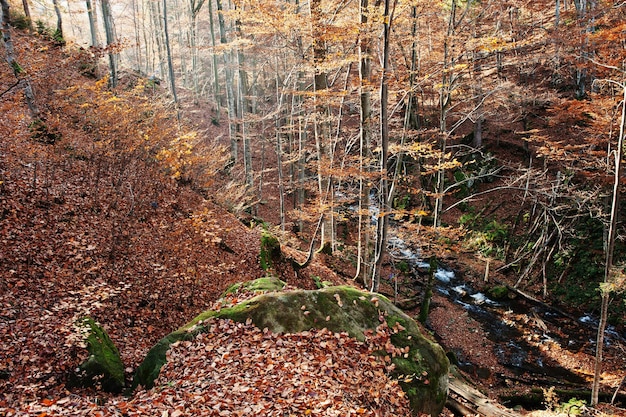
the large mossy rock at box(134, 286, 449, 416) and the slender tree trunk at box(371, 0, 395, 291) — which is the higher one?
the slender tree trunk at box(371, 0, 395, 291)

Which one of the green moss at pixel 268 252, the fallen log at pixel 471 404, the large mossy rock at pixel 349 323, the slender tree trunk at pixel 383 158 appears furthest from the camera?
the green moss at pixel 268 252

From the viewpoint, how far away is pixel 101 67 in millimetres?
19609

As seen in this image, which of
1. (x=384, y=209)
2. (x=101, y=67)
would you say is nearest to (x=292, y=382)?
(x=384, y=209)

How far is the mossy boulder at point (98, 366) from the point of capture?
557cm

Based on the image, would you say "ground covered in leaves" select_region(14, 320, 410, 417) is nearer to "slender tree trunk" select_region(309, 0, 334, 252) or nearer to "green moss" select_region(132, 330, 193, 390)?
"green moss" select_region(132, 330, 193, 390)

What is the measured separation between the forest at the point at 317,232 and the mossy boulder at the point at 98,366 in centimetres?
12

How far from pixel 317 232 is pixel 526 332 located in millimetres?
9295

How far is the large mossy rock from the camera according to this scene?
6172 millimetres

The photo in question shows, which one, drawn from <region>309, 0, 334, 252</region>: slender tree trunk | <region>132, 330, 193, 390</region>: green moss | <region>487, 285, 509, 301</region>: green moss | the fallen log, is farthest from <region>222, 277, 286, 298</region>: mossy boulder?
<region>487, 285, 509, 301</region>: green moss

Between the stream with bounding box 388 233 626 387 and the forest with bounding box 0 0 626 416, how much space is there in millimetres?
73

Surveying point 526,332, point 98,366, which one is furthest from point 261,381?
point 526,332

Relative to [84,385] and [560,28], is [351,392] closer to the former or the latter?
[84,385]

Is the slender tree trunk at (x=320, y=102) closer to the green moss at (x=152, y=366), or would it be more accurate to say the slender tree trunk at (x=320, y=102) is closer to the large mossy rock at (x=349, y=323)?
the large mossy rock at (x=349, y=323)

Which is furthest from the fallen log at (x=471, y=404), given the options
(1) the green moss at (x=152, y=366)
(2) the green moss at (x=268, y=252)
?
(1) the green moss at (x=152, y=366)
